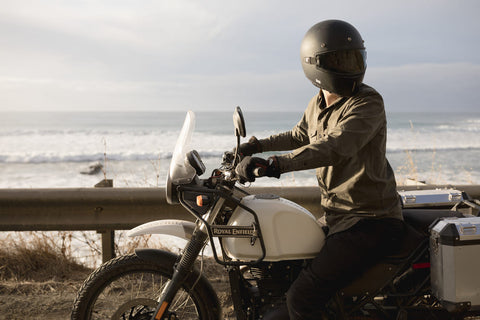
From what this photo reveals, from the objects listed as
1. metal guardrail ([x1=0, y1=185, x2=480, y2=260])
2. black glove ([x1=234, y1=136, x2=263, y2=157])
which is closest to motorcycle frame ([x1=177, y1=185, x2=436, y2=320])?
black glove ([x1=234, y1=136, x2=263, y2=157])

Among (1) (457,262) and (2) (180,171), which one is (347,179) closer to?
(1) (457,262)

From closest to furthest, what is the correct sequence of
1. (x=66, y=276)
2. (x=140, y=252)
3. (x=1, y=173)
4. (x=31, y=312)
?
(x=140, y=252)
(x=31, y=312)
(x=66, y=276)
(x=1, y=173)

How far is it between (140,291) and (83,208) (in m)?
1.41

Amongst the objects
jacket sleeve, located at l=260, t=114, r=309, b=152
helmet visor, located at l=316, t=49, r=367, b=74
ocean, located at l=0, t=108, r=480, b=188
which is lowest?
ocean, located at l=0, t=108, r=480, b=188

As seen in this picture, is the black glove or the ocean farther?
the ocean

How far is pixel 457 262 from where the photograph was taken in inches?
86.0

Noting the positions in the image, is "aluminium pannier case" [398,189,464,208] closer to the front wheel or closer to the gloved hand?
the gloved hand

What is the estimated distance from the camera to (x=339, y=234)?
2.20 metres

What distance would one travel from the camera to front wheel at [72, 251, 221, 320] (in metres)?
2.35

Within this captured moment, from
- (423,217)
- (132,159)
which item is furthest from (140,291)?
(132,159)

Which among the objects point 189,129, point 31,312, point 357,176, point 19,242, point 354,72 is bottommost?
point 31,312

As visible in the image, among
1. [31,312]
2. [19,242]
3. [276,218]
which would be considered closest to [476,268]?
[276,218]

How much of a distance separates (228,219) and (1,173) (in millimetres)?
12897

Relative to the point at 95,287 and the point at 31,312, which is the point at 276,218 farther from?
the point at 31,312
